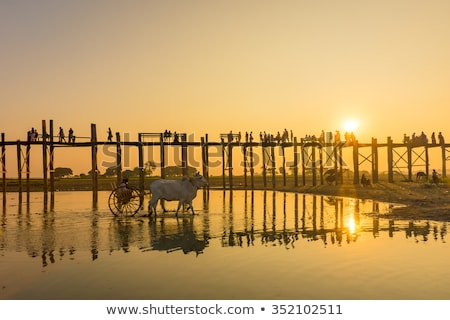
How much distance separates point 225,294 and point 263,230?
6863 millimetres

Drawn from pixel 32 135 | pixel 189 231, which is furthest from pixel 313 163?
pixel 189 231

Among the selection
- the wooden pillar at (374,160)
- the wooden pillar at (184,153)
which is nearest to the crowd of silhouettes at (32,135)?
the wooden pillar at (184,153)

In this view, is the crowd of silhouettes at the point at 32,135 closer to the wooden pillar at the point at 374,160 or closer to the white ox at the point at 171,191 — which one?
the white ox at the point at 171,191

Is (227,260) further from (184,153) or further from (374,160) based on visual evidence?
(374,160)

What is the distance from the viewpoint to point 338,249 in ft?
33.8

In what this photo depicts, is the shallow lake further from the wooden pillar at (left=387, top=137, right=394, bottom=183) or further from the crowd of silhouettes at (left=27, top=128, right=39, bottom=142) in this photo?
the wooden pillar at (left=387, top=137, right=394, bottom=183)

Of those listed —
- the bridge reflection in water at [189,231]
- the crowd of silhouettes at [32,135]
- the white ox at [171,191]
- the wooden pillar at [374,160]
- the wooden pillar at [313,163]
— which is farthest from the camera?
the wooden pillar at [313,163]

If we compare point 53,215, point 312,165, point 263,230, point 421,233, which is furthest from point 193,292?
point 312,165

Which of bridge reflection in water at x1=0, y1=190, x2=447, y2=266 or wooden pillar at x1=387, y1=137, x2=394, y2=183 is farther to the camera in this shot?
wooden pillar at x1=387, y1=137, x2=394, y2=183

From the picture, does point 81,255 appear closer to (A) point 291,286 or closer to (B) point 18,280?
(B) point 18,280

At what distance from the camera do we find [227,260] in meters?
9.19

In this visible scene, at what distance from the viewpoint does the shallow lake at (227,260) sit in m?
7.04

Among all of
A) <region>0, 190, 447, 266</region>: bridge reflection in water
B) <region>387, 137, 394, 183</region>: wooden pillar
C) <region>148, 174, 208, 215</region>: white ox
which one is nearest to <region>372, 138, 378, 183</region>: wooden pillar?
<region>387, 137, 394, 183</region>: wooden pillar

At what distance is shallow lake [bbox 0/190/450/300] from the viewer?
7043mm
